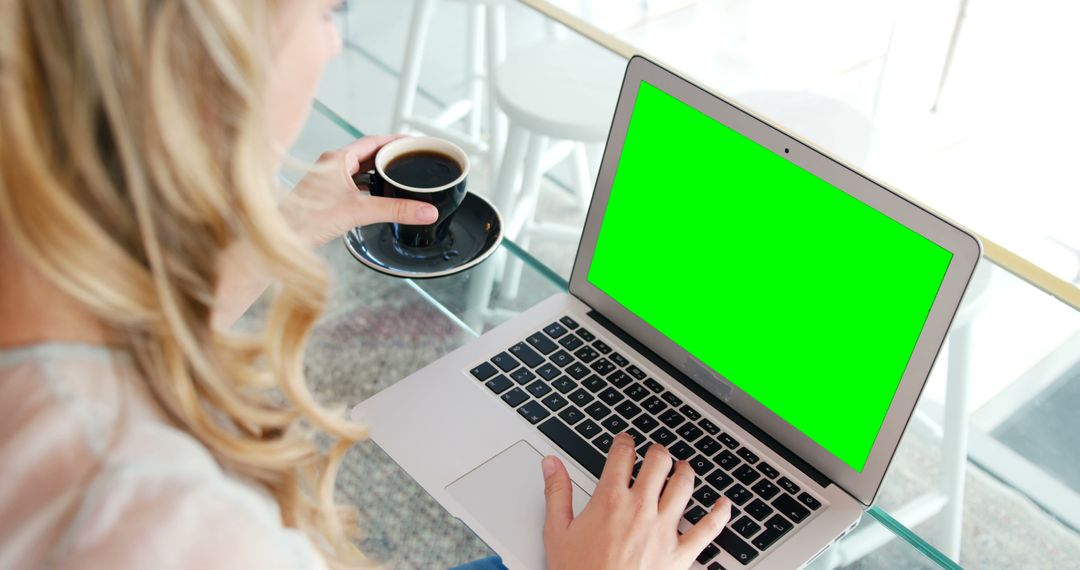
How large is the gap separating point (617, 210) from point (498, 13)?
2.41 ft

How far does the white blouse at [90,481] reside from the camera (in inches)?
19.3

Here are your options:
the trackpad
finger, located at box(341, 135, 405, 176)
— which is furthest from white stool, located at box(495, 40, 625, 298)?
the trackpad

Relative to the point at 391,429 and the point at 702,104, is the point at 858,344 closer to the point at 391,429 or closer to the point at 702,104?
the point at 702,104

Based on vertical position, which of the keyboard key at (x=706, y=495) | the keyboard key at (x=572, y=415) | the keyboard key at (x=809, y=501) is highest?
the keyboard key at (x=809, y=501)

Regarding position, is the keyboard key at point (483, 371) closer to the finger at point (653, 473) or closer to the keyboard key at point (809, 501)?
the finger at point (653, 473)

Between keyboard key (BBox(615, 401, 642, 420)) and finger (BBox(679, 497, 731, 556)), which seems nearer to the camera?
finger (BBox(679, 497, 731, 556))

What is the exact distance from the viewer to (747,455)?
2.94 feet

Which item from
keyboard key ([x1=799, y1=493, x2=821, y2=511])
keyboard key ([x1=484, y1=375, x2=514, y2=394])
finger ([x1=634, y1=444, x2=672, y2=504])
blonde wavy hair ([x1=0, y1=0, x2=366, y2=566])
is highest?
blonde wavy hair ([x1=0, y1=0, x2=366, y2=566])

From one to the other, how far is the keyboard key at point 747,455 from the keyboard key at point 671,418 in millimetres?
61

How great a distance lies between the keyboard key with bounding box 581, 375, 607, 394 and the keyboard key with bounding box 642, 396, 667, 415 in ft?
0.15

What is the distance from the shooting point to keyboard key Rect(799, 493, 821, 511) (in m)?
0.86

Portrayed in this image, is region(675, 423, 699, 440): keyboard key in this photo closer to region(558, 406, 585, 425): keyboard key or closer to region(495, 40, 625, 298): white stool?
region(558, 406, 585, 425): keyboard key

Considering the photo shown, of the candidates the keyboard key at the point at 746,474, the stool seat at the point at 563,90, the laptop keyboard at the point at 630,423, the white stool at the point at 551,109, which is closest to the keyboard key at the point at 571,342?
the laptop keyboard at the point at 630,423

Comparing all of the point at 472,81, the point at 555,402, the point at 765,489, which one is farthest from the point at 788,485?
the point at 472,81
